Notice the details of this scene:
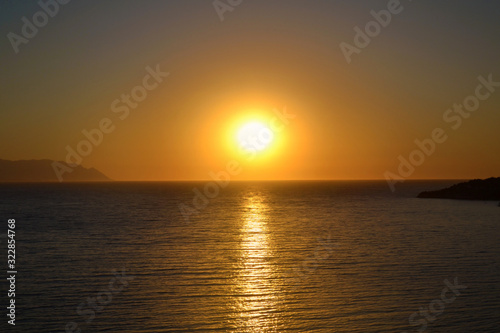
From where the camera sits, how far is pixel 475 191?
470 feet

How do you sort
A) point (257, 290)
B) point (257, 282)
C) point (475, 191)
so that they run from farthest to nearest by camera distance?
point (475, 191)
point (257, 282)
point (257, 290)

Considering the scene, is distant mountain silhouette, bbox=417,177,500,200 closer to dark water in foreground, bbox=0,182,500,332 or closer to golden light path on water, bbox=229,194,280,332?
dark water in foreground, bbox=0,182,500,332

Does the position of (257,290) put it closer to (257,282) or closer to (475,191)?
(257,282)

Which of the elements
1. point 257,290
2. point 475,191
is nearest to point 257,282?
point 257,290

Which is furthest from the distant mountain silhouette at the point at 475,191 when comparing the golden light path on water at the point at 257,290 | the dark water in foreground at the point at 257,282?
the golden light path on water at the point at 257,290

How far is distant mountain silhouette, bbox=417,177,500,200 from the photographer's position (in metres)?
136

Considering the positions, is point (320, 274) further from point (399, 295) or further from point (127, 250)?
point (127, 250)

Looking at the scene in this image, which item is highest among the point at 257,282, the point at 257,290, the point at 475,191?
the point at 475,191

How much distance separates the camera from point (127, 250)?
46094 millimetres

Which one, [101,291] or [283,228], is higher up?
[283,228]

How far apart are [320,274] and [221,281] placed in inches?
288

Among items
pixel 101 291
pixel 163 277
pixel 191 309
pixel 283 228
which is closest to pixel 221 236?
pixel 283 228

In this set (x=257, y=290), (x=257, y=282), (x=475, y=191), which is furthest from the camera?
(x=475, y=191)

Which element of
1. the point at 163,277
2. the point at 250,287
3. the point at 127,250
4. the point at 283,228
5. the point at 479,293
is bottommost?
the point at 479,293
